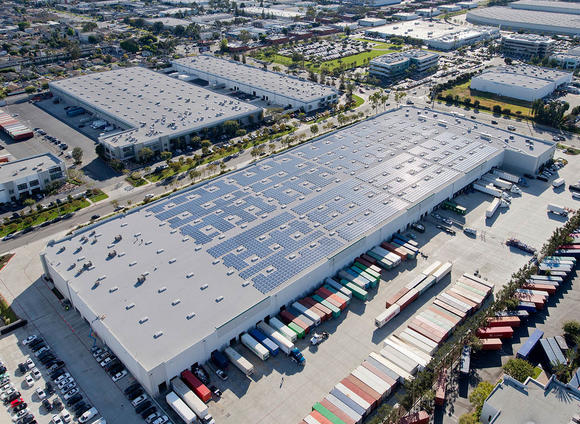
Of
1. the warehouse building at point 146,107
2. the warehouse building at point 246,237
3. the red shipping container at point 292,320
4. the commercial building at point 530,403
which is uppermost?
the warehouse building at point 146,107

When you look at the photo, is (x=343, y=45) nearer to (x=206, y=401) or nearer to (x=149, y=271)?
(x=149, y=271)

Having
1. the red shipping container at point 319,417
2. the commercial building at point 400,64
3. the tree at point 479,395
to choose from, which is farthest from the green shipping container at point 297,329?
the commercial building at point 400,64

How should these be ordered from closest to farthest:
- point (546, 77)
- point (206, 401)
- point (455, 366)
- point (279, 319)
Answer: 1. point (206, 401)
2. point (455, 366)
3. point (279, 319)
4. point (546, 77)

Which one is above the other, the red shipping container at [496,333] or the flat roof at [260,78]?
the flat roof at [260,78]

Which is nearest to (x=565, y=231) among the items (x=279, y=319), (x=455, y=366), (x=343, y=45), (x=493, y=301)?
(x=493, y=301)

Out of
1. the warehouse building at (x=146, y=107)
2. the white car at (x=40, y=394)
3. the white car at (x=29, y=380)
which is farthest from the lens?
the warehouse building at (x=146, y=107)

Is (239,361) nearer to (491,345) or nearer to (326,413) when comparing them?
(326,413)

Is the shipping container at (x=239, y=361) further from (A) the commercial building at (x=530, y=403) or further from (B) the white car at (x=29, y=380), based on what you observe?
(A) the commercial building at (x=530, y=403)

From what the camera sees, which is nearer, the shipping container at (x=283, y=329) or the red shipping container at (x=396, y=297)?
the shipping container at (x=283, y=329)

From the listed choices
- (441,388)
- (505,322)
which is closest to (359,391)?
(441,388)
